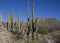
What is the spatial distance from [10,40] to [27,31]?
2975 millimetres

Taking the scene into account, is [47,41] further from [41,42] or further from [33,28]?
[33,28]

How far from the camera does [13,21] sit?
24.8 metres

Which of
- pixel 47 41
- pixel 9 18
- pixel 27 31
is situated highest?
pixel 9 18

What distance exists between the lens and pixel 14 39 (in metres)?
21.8

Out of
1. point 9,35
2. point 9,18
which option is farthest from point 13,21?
point 9,35

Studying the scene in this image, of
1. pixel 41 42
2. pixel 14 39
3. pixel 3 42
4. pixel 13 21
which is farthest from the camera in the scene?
pixel 13 21

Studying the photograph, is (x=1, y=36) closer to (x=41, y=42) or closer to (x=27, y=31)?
(x=27, y=31)

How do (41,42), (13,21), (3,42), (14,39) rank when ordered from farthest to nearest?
1. (13,21)
2. (41,42)
3. (14,39)
4. (3,42)

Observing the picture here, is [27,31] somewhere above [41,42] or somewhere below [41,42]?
above

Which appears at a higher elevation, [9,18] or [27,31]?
[9,18]

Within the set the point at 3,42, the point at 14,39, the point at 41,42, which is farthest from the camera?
the point at 41,42

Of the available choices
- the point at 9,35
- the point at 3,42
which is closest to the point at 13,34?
the point at 9,35

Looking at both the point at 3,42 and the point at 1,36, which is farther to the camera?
the point at 1,36

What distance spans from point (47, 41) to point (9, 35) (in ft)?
18.6
